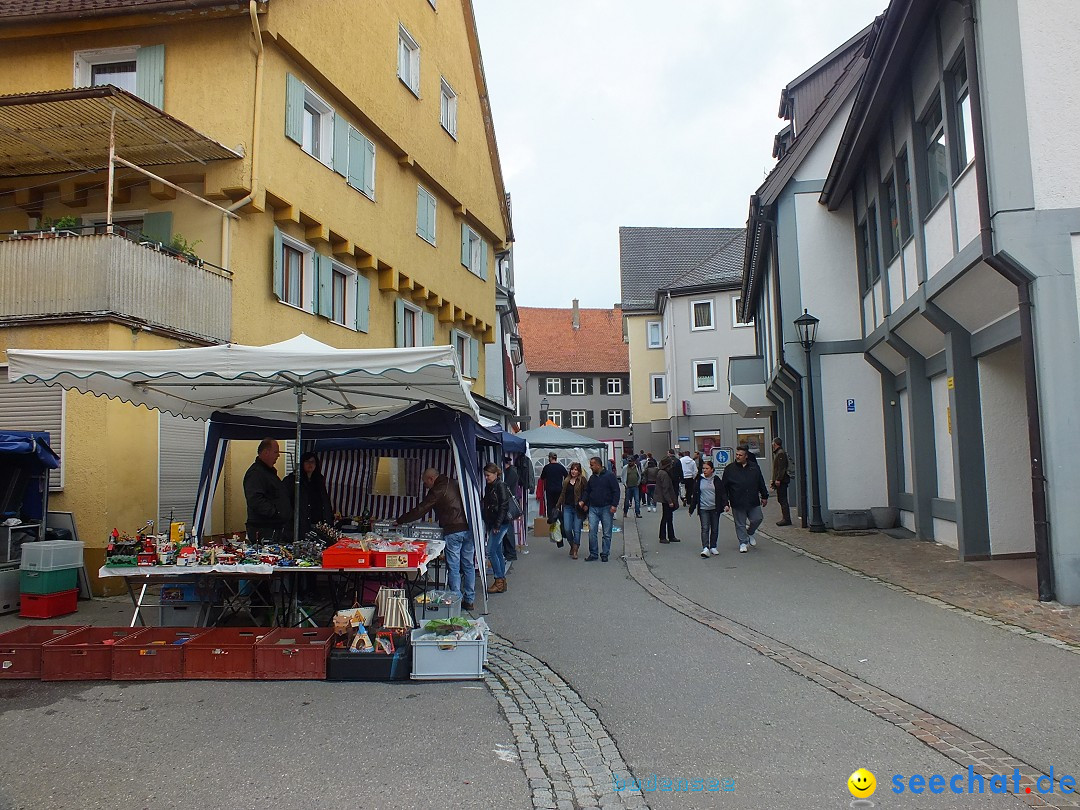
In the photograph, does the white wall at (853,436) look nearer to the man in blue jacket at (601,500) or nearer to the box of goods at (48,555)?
the man in blue jacket at (601,500)

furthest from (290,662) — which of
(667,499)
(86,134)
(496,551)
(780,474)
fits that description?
(780,474)

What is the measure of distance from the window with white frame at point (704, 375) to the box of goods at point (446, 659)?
126ft

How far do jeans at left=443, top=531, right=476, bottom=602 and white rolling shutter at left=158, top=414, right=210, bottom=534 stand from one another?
12.8 ft

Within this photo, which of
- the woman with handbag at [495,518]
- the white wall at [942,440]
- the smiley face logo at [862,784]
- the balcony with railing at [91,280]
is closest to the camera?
the smiley face logo at [862,784]

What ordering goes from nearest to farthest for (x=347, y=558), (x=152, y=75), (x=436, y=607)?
(x=347, y=558) → (x=436, y=607) → (x=152, y=75)

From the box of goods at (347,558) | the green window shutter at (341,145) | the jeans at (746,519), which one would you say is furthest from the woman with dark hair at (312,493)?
the green window shutter at (341,145)

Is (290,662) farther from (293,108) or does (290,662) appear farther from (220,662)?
(293,108)

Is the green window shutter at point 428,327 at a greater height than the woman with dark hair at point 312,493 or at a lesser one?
greater

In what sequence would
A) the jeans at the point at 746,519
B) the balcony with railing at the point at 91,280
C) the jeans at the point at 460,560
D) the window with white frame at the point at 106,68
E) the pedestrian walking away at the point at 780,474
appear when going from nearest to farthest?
1. the jeans at the point at 460,560
2. the balcony with railing at the point at 91,280
3. the window with white frame at the point at 106,68
4. the jeans at the point at 746,519
5. the pedestrian walking away at the point at 780,474

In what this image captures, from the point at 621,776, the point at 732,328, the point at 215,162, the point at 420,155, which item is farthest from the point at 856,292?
the point at 732,328

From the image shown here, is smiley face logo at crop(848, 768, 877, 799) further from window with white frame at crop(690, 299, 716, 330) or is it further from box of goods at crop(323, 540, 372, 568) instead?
window with white frame at crop(690, 299, 716, 330)

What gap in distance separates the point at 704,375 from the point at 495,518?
3382 centimetres

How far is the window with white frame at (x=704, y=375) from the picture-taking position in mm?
44312

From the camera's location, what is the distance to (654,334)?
52.2 metres
